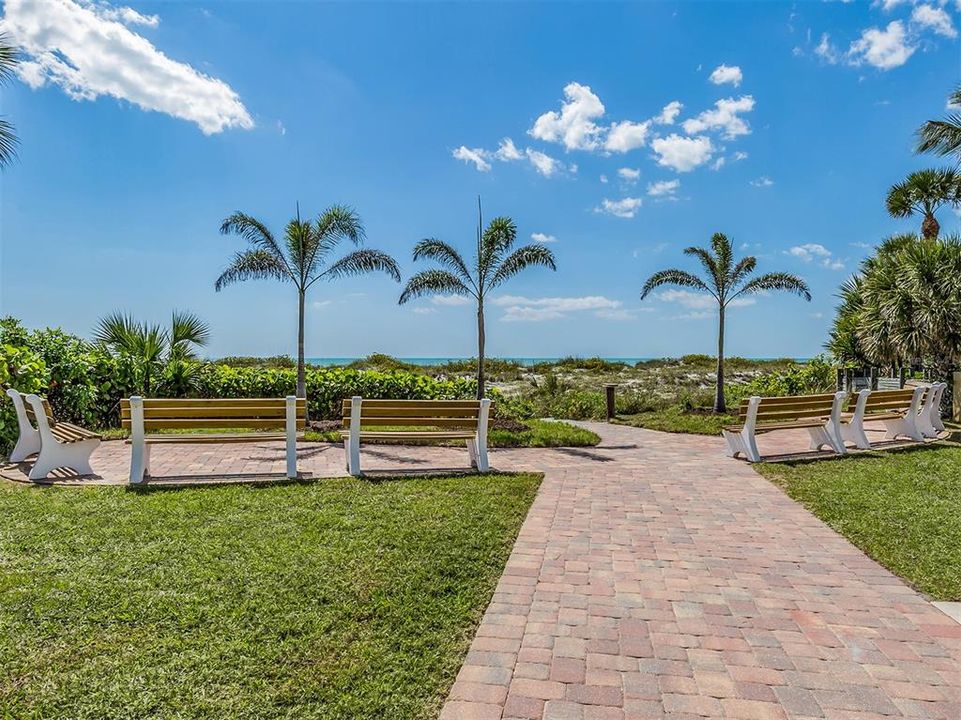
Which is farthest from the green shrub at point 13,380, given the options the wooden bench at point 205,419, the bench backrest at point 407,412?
the bench backrest at point 407,412

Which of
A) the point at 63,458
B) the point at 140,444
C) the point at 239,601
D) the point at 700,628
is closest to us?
the point at 700,628

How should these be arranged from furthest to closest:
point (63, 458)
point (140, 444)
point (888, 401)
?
point (888, 401), point (63, 458), point (140, 444)

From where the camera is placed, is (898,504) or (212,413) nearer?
(898,504)

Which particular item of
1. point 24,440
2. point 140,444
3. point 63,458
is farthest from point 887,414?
point 24,440

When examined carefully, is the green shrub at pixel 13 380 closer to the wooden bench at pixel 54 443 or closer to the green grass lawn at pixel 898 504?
the wooden bench at pixel 54 443

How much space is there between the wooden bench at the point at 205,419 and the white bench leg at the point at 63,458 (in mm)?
707

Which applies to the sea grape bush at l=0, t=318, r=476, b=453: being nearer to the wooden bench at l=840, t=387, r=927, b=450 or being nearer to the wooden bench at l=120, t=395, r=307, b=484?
the wooden bench at l=120, t=395, r=307, b=484

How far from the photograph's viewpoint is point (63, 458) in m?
6.38

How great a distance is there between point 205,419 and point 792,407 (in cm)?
759

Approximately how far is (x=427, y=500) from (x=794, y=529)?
10.7 ft

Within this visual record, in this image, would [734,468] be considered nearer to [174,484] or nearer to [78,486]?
[174,484]

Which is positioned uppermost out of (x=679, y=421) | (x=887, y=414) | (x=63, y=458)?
(x=887, y=414)

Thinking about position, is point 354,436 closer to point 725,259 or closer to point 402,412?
point 402,412

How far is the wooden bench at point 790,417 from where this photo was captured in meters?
7.91
